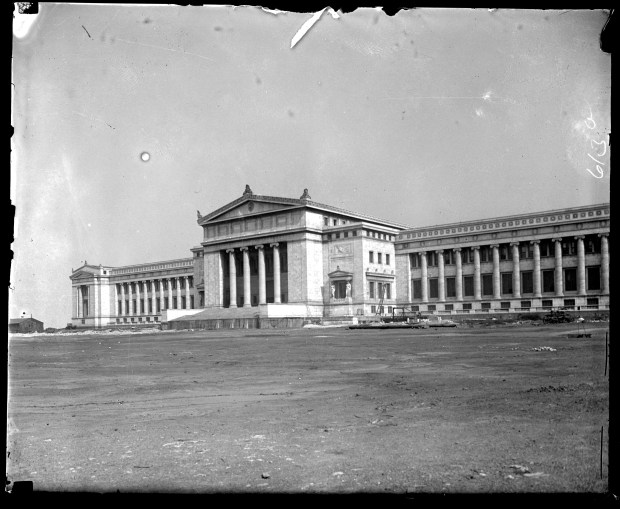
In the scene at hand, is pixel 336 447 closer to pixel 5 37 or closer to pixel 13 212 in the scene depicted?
pixel 13 212

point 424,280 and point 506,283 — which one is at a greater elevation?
point 424,280

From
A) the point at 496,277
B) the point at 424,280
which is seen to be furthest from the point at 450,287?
the point at 496,277

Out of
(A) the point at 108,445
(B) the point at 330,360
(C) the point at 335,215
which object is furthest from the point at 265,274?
(A) the point at 108,445

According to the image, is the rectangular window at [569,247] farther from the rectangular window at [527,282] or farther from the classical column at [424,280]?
the classical column at [424,280]

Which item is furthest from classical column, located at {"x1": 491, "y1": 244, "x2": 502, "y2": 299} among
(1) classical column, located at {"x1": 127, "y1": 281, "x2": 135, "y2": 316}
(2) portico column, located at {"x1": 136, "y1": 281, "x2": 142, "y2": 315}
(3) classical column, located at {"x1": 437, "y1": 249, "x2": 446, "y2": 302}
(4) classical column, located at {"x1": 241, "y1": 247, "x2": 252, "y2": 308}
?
(1) classical column, located at {"x1": 127, "y1": 281, "x2": 135, "y2": 316}

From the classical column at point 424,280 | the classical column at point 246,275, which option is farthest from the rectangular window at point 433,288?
the classical column at point 246,275

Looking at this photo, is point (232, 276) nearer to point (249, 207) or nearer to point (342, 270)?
point (249, 207)

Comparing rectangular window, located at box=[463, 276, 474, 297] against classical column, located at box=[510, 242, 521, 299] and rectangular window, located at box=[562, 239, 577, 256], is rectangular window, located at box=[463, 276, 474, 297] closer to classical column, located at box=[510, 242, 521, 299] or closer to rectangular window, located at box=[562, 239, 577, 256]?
classical column, located at box=[510, 242, 521, 299]
